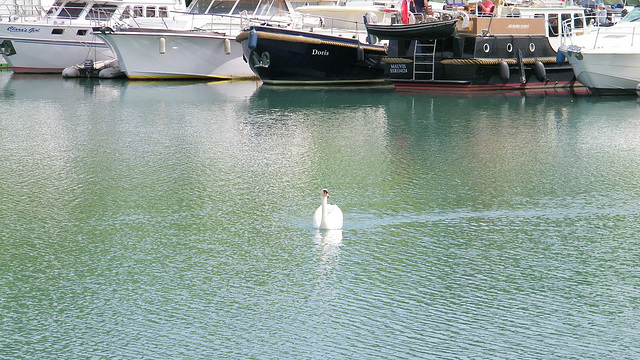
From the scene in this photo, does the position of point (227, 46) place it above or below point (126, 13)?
below

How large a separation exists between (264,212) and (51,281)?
3101 millimetres

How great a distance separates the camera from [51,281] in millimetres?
8977

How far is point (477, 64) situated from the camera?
2328cm

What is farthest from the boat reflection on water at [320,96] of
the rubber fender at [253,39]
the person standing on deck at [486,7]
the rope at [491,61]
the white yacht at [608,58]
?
the white yacht at [608,58]

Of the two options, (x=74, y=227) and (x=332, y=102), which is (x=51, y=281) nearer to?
(x=74, y=227)

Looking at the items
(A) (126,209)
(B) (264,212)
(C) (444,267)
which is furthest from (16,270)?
(C) (444,267)

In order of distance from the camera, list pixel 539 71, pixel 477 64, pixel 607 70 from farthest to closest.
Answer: pixel 539 71 < pixel 477 64 < pixel 607 70

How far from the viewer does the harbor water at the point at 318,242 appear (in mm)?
7719

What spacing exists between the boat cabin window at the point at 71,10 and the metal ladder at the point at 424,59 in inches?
459

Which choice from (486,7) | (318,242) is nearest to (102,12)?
(486,7)

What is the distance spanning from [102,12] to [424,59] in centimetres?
1134

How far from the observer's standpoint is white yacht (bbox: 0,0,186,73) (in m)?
29.5

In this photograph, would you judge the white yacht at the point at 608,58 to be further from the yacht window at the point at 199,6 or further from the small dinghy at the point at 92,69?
the small dinghy at the point at 92,69

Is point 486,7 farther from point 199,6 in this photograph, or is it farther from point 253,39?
point 199,6
